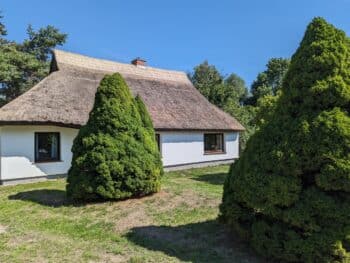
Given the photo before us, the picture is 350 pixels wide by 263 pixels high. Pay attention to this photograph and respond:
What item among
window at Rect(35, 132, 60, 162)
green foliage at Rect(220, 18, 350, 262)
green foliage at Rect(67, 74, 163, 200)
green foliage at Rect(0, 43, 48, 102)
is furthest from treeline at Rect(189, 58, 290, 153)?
green foliage at Rect(0, 43, 48, 102)

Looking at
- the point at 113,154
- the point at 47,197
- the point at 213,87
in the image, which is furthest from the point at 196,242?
the point at 213,87

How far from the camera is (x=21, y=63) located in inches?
986

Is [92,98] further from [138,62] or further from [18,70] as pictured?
[18,70]

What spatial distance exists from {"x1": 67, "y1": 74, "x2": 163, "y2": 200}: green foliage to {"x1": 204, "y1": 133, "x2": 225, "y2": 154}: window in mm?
10182

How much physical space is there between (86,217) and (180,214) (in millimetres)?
2031

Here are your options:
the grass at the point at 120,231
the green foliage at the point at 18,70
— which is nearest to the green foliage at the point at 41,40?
the green foliage at the point at 18,70

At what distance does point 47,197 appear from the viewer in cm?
920

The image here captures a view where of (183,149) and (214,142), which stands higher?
(214,142)

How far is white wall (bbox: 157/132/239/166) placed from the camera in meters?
16.7

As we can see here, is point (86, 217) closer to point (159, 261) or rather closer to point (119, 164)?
point (119, 164)

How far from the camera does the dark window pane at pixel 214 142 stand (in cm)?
1939

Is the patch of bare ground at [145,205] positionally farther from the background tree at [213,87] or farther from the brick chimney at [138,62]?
the background tree at [213,87]

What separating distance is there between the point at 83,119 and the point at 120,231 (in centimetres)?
813

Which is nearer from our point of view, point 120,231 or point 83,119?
point 120,231
